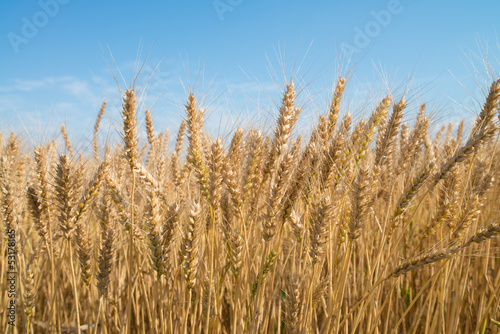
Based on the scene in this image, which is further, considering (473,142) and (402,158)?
(402,158)

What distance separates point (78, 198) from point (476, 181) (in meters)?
2.84

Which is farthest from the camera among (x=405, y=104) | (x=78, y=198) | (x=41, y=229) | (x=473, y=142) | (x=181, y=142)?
(x=181, y=142)

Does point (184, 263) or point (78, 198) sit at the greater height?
point (78, 198)

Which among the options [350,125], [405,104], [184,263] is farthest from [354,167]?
[184,263]

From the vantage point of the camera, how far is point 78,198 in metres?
1.93

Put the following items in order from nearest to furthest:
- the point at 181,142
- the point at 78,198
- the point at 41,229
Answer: the point at 78,198 → the point at 41,229 → the point at 181,142

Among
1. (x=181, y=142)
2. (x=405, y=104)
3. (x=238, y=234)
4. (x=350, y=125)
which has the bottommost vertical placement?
(x=238, y=234)

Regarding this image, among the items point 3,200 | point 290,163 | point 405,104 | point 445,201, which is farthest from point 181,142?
point 445,201

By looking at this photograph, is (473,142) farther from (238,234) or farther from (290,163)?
(238,234)

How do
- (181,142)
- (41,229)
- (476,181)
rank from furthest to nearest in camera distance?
(181,142) → (476,181) → (41,229)

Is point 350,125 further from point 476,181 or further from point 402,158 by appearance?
point 476,181

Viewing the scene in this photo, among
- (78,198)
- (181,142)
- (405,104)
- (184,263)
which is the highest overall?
(181,142)

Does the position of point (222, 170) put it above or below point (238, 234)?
above

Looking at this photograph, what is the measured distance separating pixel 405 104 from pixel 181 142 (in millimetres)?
2741
